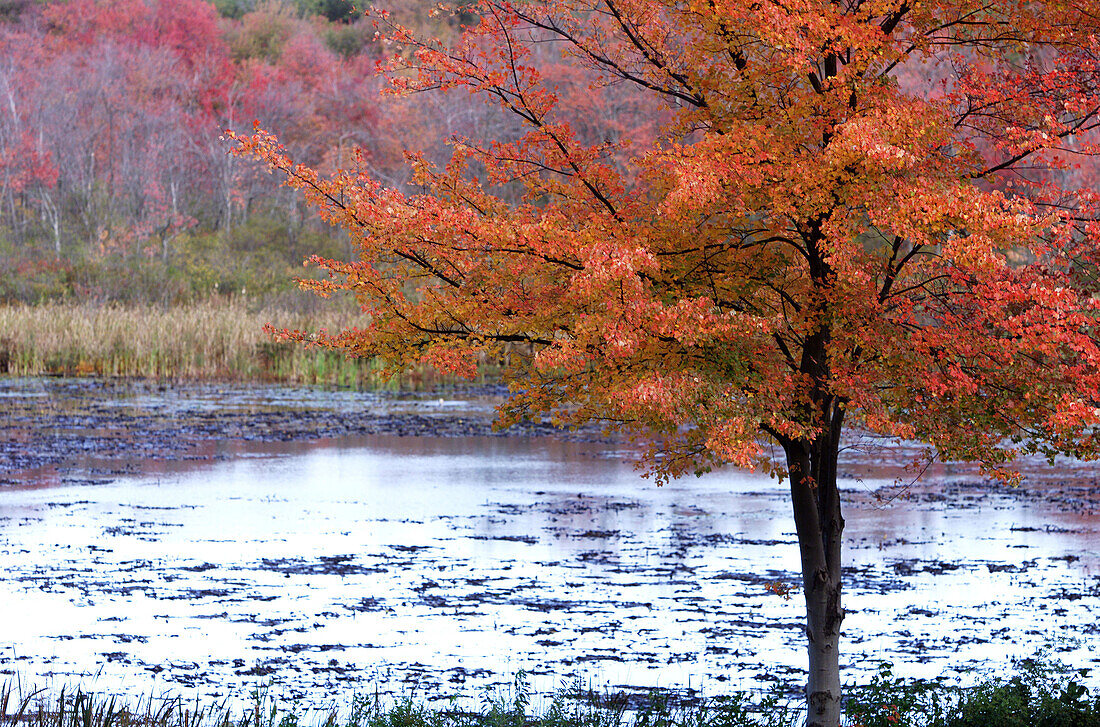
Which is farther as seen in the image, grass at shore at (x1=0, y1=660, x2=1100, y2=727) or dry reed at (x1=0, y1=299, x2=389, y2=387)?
dry reed at (x1=0, y1=299, x2=389, y2=387)

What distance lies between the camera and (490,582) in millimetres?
12195

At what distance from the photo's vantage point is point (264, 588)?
11.8 meters

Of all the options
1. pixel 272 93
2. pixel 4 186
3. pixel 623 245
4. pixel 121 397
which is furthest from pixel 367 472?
pixel 272 93

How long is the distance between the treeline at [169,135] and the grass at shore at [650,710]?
117 ft

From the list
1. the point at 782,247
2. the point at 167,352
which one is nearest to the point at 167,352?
the point at 167,352

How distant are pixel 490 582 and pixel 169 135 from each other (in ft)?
156

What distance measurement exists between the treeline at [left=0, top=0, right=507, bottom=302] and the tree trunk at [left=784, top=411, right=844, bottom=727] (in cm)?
3615

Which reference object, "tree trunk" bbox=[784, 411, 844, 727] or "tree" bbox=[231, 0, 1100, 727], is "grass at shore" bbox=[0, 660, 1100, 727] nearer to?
"tree trunk" bbox=[784, 411, 844, 727]

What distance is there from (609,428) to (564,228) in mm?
1349

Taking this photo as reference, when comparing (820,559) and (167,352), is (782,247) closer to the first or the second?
(820,559)

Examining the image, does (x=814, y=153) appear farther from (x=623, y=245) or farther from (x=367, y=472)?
(x=367, y=472)

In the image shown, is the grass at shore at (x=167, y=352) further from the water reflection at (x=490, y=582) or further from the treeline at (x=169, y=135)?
the water reflection at (x=490, y=582)

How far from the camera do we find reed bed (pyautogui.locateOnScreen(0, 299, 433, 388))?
32.7m

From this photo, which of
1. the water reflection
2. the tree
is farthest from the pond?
the tree
